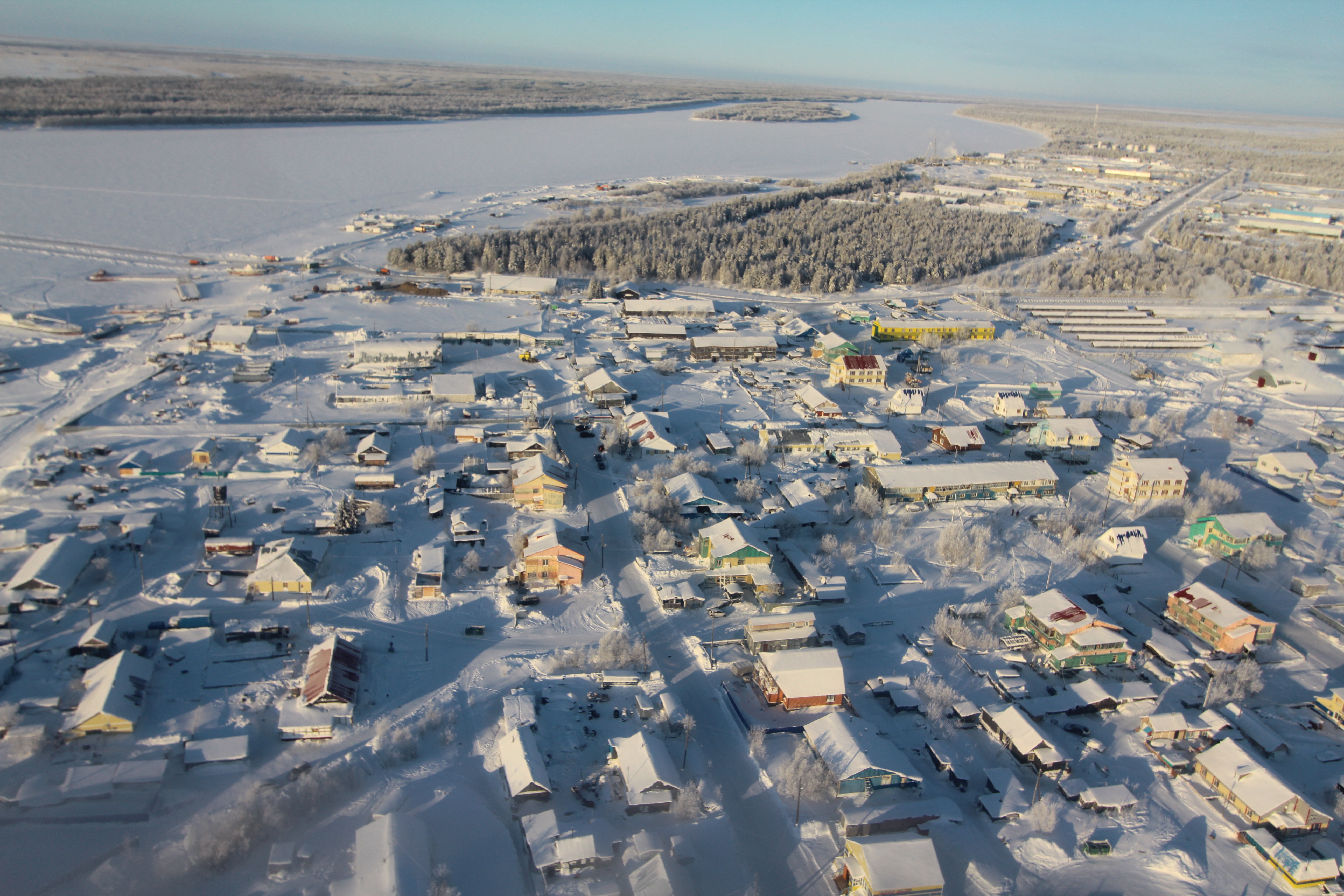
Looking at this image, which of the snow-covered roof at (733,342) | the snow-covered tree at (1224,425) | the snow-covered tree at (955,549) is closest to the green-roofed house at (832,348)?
the snow-covered roof at (733,342)


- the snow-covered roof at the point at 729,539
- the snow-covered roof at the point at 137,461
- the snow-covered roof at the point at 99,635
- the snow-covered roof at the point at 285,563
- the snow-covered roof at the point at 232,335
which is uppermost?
the snow-covered roof at the point at 232,335

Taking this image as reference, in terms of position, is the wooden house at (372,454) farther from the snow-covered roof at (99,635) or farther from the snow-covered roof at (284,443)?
the snow-covered roof at (99,635)

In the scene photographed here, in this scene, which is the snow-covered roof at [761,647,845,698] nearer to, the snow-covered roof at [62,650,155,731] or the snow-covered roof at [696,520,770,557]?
the snow-covered roof at [696,520,770,557]

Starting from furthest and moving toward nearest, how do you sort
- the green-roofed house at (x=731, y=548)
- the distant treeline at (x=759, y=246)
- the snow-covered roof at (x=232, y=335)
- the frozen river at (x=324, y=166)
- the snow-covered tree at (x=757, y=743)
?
the frozen river at (x=324, y=166) → the distant treeline at (x=759, y=246) → the snow-covered roof at (x=232, y=335) → the green-roofed house at (x=731, y=548) → the snow-covered tree at (x=757, y=743)

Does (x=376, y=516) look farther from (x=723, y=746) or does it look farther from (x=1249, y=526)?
(x=1249, y=526)

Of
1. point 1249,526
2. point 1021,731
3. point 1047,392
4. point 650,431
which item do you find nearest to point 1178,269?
point 1047,392

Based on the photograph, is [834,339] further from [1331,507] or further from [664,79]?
[664,79]
